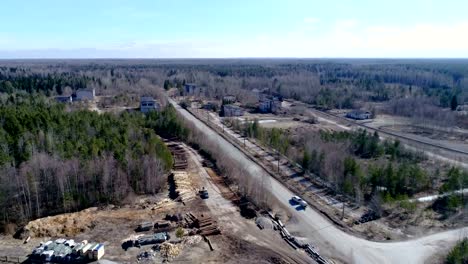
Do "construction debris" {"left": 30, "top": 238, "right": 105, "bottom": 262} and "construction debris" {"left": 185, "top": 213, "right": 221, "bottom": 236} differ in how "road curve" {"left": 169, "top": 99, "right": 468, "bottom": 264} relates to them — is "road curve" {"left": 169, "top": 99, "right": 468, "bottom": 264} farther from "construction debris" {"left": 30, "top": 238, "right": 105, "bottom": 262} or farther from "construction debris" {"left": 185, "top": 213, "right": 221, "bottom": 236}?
"construction debris" {"left": 30, "top": 238, "right": 105, "bottom": 262}

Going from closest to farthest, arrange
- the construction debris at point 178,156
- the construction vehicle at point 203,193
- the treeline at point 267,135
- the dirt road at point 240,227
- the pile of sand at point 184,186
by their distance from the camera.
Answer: the dirt road at point 240,227, the pile of sand at point 184,186, the construction vehicle at point 203,193, the construction debris at point 178,156, the treeline at point 267,135

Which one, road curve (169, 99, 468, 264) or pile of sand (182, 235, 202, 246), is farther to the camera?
pile of sand (182, 235, 202, 246)

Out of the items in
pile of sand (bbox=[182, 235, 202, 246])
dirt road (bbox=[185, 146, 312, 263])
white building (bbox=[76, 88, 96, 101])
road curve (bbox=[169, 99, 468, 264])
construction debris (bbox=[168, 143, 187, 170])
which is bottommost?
road curve (bbox=[169, 99, 468, 264])

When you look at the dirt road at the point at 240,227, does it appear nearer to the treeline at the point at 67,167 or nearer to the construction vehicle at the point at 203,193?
the construction vehicle at the point at 203,193

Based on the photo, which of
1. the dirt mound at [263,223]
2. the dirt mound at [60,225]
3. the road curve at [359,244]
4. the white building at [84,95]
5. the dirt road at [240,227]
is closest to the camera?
the road curve at [359,244]

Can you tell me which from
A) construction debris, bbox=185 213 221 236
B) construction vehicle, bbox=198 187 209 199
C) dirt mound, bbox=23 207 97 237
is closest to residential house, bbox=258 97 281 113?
construction vehicle, bbox=198 187 209 199

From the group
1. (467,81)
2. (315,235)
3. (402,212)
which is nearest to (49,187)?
(315,235)

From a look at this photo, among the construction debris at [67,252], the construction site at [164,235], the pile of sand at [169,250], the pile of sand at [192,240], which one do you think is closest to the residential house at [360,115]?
the construction site at [164,235]
